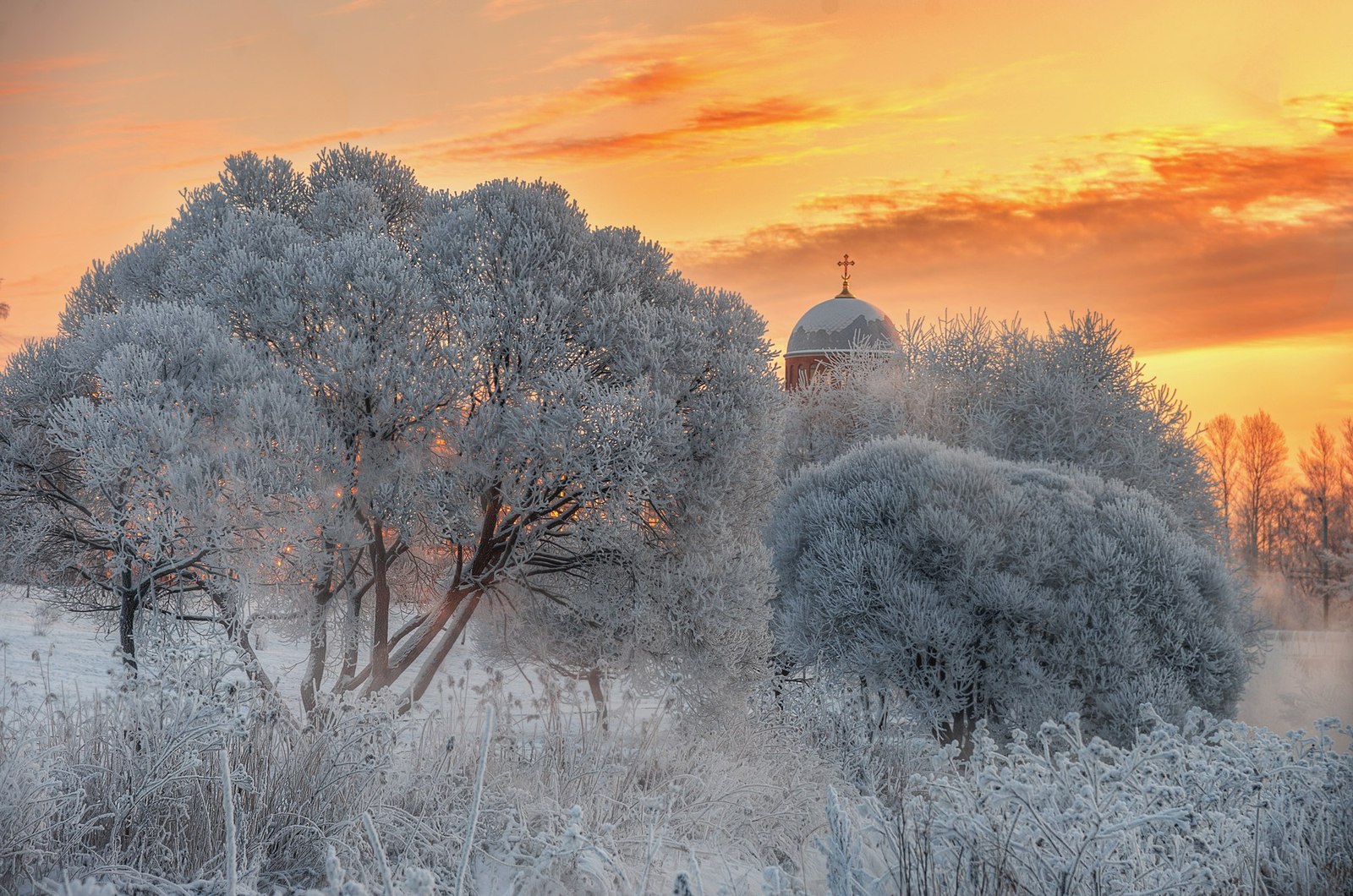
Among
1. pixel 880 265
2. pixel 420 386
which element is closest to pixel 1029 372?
pixel 880 265

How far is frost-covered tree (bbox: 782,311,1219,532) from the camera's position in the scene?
15703 mm

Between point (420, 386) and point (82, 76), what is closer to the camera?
point (82, 76)

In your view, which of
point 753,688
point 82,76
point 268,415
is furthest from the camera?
point 753,688

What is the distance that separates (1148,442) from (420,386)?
11.8 metres

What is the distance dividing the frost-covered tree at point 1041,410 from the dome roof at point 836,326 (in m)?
14.6

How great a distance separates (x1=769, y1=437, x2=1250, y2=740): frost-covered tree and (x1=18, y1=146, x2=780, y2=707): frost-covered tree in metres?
1.35

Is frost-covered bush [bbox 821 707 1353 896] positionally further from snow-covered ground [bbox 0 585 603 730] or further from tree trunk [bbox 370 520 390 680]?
tree trunk [bbox 370 520 390 680]

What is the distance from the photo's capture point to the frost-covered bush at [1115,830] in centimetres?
421

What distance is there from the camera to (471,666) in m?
11.9

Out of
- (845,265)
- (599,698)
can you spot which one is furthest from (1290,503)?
(599,698)

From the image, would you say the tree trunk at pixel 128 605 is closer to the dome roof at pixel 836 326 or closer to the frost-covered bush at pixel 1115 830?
the frost-covered bush at pixel 1115 830

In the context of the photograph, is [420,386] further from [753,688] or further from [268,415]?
[753,688]

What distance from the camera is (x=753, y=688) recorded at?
10305 mm

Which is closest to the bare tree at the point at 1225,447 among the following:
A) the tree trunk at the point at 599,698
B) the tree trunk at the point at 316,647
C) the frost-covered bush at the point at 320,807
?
the tree trunk at the point at 599,698
